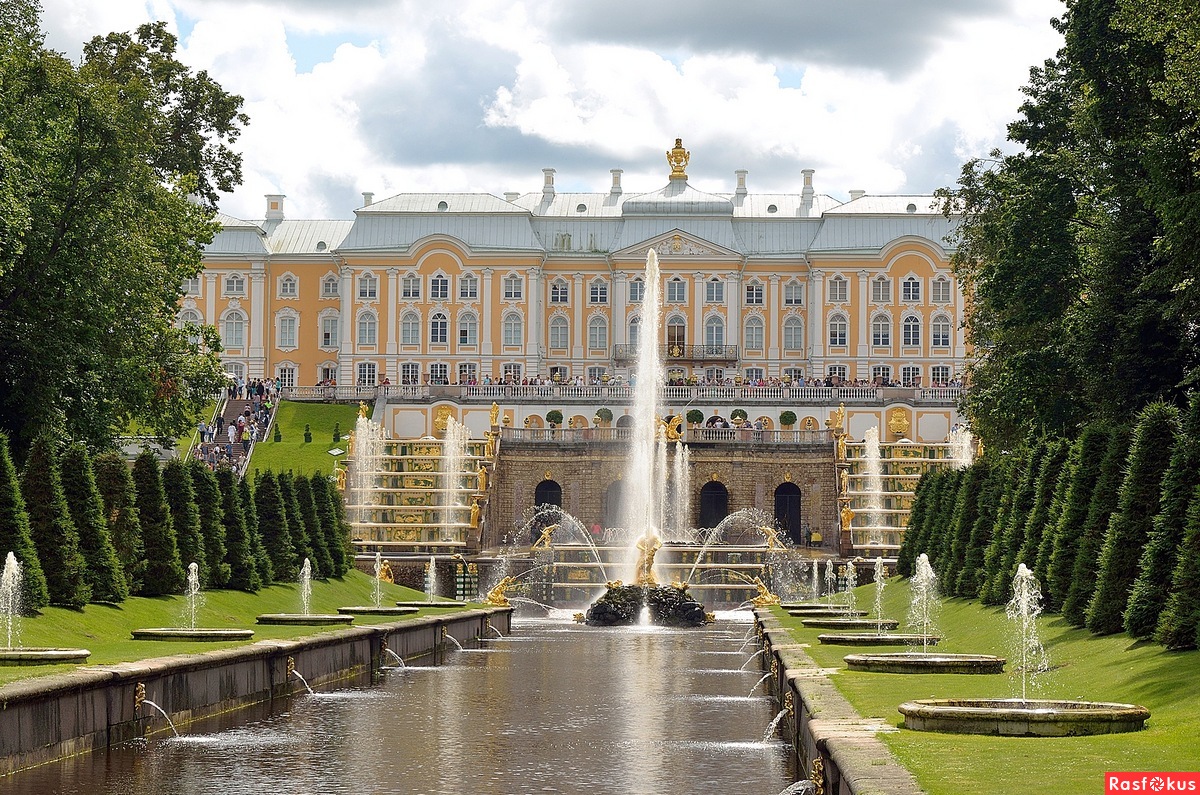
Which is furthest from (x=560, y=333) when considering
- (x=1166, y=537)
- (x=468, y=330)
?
(x=1166, y=537)

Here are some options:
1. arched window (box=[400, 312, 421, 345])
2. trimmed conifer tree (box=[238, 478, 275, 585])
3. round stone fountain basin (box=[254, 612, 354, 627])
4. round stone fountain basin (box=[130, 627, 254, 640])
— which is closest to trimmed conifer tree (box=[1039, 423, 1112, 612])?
round stone fountain basin (box=[254, 612, 354, 627])

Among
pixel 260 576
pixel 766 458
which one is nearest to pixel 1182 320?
pixel 260 576

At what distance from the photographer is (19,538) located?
22.5 m

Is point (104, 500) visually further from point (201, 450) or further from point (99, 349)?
point (201, 450)

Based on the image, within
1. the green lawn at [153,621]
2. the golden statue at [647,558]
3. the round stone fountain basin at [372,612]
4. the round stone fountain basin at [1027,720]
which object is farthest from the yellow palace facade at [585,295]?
the round stone fountain basin at [1027,720]

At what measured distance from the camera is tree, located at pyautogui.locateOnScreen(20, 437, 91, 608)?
23.4 m

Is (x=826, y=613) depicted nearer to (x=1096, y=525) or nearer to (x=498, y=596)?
(x=1096, y=525)

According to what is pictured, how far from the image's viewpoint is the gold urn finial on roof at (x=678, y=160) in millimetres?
99688

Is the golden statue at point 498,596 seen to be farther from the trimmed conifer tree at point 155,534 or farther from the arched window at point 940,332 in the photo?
the arched window at point 940,332

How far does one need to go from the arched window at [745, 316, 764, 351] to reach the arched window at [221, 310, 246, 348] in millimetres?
27805

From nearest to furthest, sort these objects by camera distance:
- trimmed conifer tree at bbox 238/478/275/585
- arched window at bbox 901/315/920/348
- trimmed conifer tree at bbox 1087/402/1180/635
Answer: trimmed conifer tree at bbox 1087/402/1180/635 < trimmed conifer tree at bbox 238/478/275/585 < arched window at bbox 901/315/920/348

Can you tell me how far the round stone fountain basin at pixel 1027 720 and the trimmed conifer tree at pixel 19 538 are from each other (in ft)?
43.5

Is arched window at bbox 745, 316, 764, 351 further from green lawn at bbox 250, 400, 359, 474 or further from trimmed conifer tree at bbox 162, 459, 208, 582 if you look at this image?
trimmed conifer tree at bbox 162, 459, 208, 582

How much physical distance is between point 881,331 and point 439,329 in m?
23.9
